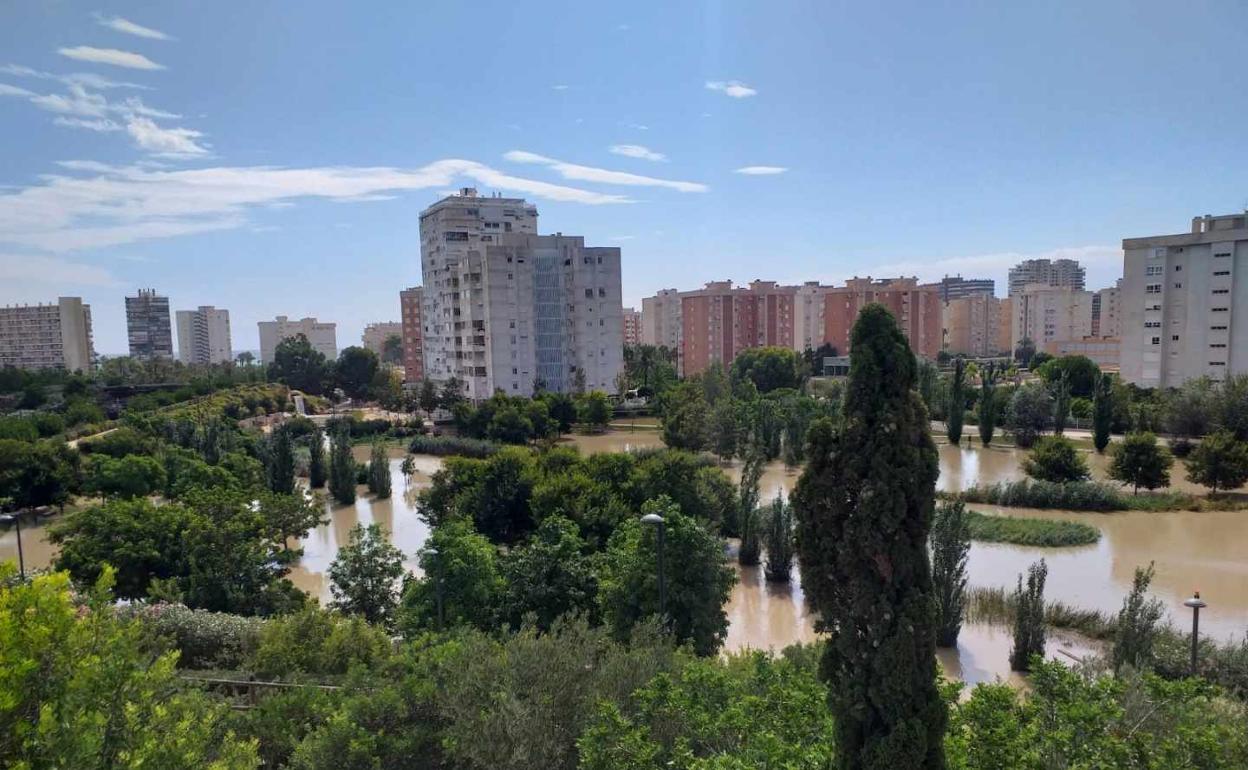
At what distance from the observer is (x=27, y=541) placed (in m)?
20.1

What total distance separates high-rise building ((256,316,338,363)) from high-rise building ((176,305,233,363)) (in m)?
6.27

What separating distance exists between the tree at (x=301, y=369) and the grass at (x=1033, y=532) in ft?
174

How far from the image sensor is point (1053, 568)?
52.7 feet

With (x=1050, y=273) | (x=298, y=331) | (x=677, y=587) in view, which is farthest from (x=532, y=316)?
(x=1050, y=273)

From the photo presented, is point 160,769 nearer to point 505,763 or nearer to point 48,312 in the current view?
point 505,763

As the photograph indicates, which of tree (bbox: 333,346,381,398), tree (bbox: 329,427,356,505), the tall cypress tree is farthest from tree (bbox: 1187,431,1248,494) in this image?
tree (bbox: 333,346,381,398)

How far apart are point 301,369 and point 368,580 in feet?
176

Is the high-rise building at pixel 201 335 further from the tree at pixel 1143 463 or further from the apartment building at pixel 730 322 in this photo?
the tree at pixel 1143 463

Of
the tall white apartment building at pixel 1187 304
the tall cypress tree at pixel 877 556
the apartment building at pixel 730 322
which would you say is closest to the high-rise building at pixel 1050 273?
the apartment building at pixel 730 322

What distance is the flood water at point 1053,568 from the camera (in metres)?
12.6

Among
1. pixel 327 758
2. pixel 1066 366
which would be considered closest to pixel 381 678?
pixel 327 758

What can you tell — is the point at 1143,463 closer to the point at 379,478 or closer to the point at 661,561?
the point at 661,561

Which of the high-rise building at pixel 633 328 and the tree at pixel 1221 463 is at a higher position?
the high-rise building at pixel 633 328

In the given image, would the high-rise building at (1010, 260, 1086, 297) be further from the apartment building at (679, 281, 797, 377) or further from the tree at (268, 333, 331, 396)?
the tree at (268, 333, 331, 396)
